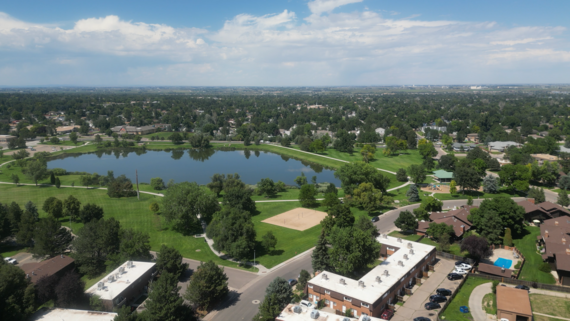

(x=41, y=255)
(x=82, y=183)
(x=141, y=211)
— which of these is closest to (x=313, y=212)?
(x=141, y=211)

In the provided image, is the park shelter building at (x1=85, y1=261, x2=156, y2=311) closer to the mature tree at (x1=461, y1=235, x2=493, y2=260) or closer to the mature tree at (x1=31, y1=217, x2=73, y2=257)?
the mature tree at (x1=31, y1=217, x2=73, y2=257)

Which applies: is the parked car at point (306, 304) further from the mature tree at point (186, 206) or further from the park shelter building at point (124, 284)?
the mature tree at point (186, 206)

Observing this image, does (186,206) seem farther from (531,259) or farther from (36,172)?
(36,172)

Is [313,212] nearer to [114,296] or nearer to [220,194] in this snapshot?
[220,194]

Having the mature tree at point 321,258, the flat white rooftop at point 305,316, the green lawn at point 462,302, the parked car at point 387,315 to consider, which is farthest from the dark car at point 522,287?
the mature tree at point 321,258

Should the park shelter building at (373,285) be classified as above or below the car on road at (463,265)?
above

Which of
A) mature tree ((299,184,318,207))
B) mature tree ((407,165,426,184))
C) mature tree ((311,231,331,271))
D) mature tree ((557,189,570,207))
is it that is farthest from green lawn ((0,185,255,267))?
mature tree ((557,189,570,207))
